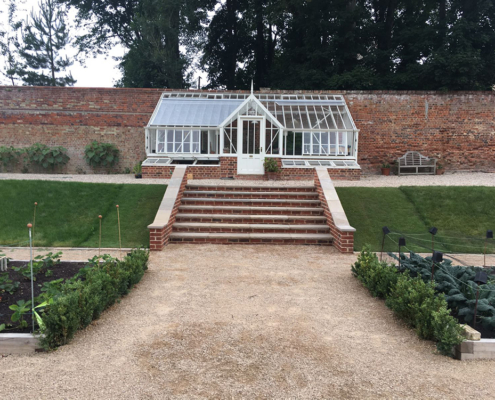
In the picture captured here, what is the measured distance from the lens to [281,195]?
34.8 ft

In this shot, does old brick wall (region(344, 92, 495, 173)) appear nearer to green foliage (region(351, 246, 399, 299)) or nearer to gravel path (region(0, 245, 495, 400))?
green foliage (region(351, 246, 399, 299))

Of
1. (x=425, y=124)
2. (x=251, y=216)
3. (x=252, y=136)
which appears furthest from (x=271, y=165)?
(x=425, y=124)

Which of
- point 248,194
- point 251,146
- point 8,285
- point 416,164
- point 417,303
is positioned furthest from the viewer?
point 416,164

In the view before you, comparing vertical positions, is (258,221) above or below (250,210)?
below

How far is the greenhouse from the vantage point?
14.8m

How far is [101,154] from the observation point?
16875 mm

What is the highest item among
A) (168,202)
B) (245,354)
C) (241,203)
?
(168,202)

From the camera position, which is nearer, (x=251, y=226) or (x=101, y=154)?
(x=251, y=226)

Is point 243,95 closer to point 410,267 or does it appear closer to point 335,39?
point 335,39

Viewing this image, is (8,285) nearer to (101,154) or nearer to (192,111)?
(192,111)

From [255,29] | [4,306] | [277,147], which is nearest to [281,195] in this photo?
[277,147]

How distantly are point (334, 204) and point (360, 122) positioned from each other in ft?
30.2

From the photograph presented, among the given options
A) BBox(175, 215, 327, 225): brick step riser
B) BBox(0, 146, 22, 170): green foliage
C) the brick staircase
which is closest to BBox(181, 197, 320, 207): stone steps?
the brick staircase

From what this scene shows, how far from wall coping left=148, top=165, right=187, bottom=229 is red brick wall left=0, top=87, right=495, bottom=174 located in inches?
287
